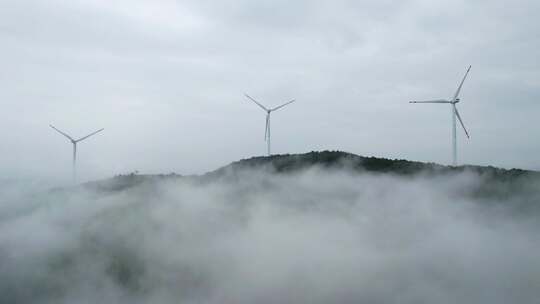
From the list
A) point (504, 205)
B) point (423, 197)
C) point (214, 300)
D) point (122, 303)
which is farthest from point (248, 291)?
point (504, 205)

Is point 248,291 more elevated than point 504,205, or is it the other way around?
point 504,205

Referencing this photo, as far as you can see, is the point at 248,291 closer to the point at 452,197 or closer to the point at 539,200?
the point at 452,197

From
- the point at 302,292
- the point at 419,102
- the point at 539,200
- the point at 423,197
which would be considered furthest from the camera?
the point at 423,197

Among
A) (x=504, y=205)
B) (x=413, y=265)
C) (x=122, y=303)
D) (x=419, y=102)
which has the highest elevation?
(x=419, y=102)

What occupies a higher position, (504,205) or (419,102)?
(419,102)

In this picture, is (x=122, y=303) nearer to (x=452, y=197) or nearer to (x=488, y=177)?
(x=452, y=197)

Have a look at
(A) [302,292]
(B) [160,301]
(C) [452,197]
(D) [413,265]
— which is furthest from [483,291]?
(B) [160,301]

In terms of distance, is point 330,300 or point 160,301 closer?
point 330,300

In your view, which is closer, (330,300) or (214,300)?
(330,300)

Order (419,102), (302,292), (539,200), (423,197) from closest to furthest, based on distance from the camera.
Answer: (419,102) → (539,200) → (302,292) → (423,197)
